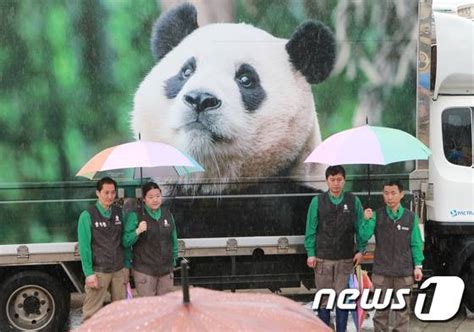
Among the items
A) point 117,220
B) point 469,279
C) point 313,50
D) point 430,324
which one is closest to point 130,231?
point 117,220

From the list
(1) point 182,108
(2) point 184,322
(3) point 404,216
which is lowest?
(3) point 404,216

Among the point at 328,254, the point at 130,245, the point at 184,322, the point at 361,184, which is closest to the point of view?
the point at 184,322

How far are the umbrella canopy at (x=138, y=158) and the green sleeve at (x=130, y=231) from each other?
51cm

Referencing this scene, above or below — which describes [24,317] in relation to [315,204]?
below

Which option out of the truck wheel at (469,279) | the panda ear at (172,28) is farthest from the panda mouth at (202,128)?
the truck wheel at (469,279)

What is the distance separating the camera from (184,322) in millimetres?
1503

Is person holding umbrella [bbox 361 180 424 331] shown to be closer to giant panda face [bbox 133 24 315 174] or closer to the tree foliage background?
giant panda face [bbox 133 24 315 174]

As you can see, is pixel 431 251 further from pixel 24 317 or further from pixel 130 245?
pixel 24 317

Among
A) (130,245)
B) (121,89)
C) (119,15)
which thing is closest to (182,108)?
(121,89)

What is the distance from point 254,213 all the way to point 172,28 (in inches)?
80.5

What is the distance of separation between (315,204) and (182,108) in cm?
165

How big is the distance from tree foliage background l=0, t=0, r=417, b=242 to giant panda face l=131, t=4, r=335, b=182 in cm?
13

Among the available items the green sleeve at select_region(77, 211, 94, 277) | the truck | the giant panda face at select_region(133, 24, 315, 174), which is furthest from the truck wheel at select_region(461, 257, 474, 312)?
the green sleeve at select_region(77, 211, 94, 277)

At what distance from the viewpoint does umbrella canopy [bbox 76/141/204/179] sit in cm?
507
